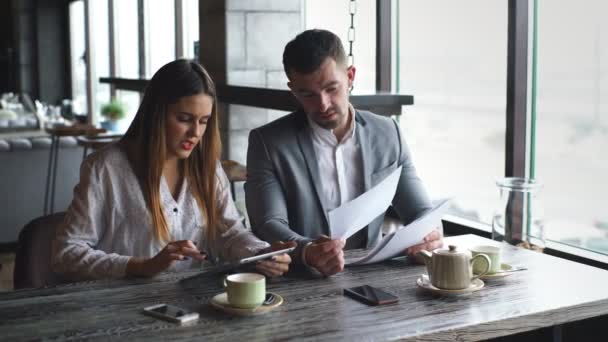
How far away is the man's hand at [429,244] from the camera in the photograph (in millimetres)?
2066

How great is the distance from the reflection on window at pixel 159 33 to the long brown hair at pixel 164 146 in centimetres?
445

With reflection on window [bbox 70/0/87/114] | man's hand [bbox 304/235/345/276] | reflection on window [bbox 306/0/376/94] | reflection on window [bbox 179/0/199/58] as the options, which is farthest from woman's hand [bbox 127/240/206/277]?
reflection on window [bbox 70/0/87/114]

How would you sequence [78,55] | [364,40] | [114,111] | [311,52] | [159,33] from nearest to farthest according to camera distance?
[311,52] → [364,40] → [159,33] → [114,111] → [78,55]

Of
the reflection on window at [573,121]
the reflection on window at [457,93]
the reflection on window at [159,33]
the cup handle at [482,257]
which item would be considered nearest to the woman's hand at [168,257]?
the cup handle at [482,257]

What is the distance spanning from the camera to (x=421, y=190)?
2406 mm

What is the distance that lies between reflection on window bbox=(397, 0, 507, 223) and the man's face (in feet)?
3.49

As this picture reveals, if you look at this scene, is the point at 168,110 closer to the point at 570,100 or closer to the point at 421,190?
the point at 421,190

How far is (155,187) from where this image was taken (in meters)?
2.08

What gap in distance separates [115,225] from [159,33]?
5.08m

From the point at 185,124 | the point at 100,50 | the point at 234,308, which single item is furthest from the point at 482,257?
the point at 100,50

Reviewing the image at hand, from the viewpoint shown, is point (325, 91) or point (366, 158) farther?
point (366, 158)

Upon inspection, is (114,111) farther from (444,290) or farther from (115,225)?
(444,290)

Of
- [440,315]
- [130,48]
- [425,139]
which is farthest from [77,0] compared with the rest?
[440,315]

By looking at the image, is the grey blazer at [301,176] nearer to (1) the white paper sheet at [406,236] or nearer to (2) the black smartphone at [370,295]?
(1) the white paper sheet at [406,236]
